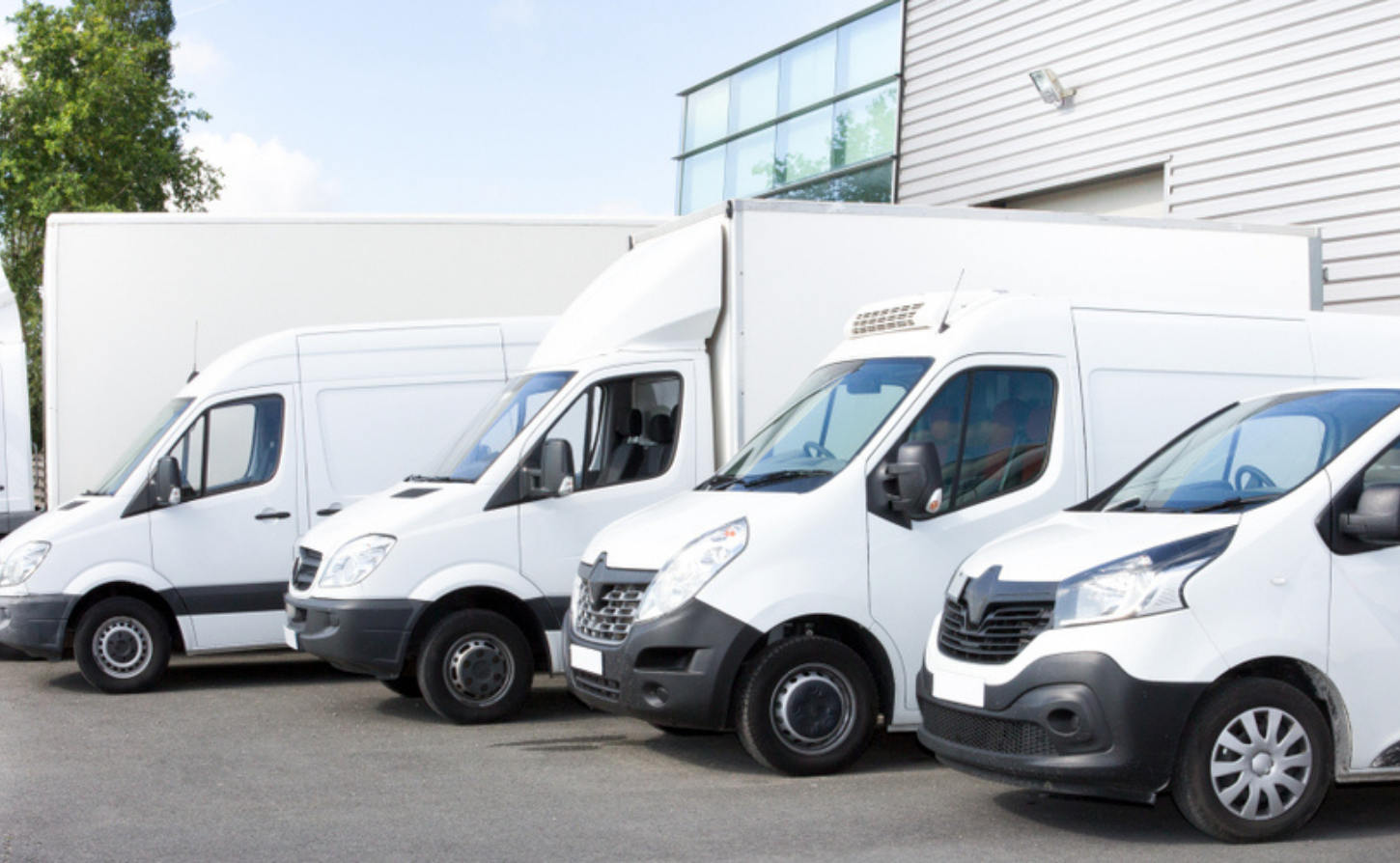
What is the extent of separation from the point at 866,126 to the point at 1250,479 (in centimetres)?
1380

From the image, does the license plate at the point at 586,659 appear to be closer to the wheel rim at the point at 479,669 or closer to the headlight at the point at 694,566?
the headlight at the point at 694,566

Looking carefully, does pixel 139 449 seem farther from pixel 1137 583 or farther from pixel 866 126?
pixel 866 126

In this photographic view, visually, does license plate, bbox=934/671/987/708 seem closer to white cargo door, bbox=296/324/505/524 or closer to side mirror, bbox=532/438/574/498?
side mirror, bbox=532/438/574/498

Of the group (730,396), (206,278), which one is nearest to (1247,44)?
(730,396)

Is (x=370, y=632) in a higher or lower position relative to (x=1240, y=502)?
lower

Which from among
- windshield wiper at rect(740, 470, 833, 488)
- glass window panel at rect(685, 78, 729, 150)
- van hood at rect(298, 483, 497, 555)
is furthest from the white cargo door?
glass window panel at rect(685, 78, 729, 150)

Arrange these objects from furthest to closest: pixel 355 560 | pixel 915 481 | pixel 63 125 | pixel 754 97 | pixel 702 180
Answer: pixel 63 125, pixel 702 180, pixel 754 97, pixel 355 560, pixel 915 481

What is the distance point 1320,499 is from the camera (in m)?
5.91

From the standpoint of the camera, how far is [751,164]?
23.3 m

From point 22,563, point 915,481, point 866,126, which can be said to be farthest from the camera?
point 866,126

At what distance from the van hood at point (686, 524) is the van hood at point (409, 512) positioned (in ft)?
4.67

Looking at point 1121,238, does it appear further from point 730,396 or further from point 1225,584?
point 1225,584

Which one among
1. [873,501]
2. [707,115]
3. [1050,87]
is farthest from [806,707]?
[707,115]

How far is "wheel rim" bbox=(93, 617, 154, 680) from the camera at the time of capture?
10609mm
